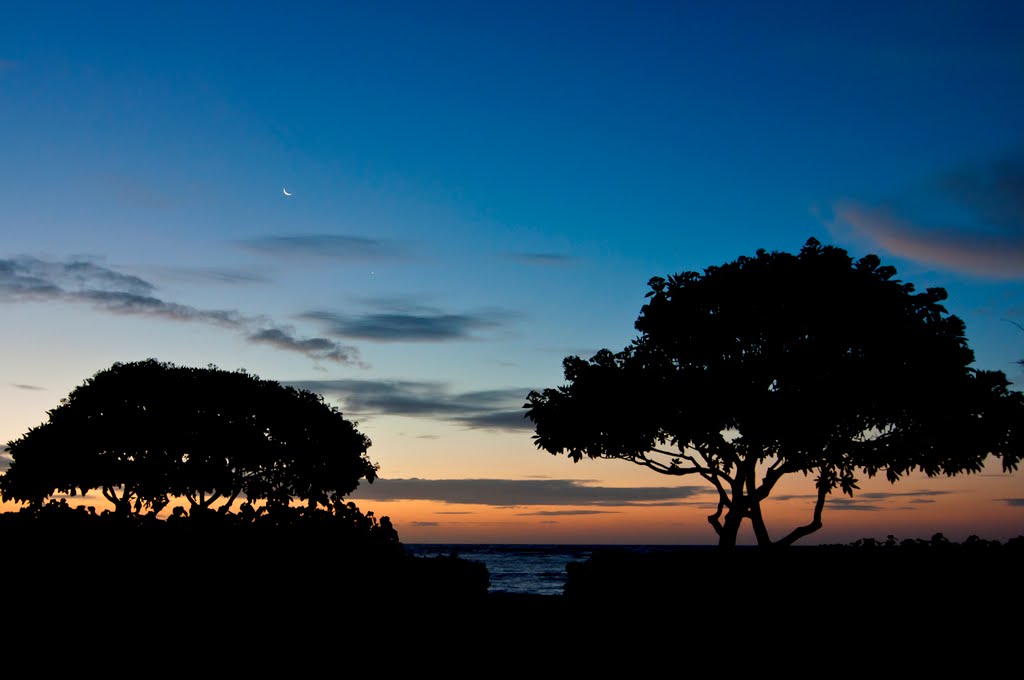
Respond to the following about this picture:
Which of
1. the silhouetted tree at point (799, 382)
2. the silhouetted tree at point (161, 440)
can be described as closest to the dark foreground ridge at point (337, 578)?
the silhouetted tree at point (799, 382)

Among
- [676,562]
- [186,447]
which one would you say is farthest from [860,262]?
[186,447]

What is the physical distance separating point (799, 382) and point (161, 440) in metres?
30.4

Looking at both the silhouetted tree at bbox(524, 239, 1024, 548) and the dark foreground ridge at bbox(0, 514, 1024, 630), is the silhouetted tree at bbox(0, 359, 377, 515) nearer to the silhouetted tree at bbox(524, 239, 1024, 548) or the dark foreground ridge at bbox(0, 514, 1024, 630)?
the silhouetted tree at bbox(524, 239, 1024, 548)

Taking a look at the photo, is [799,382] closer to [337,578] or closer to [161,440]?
[337,578]

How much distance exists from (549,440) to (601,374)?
346cm

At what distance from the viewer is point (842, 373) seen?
30.1m

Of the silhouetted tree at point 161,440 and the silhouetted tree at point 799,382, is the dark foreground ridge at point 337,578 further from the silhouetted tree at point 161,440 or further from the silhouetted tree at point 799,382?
the silhouetted tree at point 161,440

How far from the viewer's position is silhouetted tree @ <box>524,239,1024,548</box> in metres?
29.8

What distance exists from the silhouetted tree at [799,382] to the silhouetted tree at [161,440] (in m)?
19.8

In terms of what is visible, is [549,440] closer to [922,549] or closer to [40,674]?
[922,549]

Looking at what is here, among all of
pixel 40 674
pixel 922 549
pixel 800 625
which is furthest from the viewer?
pixel 922 549

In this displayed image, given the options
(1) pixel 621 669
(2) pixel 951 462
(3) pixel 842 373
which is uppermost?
(3) pixel 842 373

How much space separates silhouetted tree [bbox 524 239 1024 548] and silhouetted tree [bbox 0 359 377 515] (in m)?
19.8

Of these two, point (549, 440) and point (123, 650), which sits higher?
point (549, 440)
